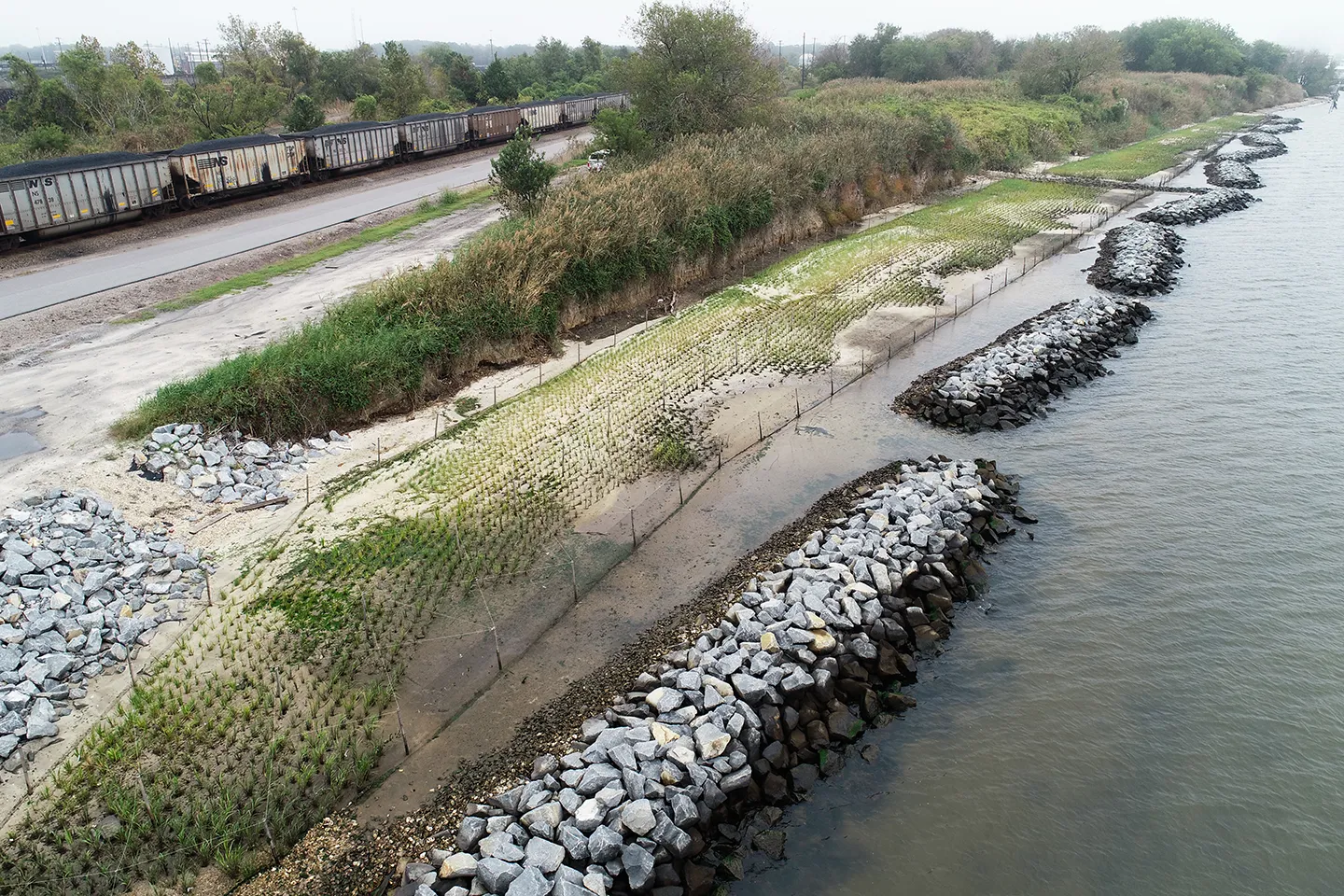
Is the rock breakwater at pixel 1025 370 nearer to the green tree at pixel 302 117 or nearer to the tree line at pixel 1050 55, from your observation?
the green tree at pixel 302 117

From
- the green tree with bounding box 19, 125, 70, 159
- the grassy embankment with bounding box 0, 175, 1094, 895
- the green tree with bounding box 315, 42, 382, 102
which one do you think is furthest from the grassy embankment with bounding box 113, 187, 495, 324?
the green tree with bounding box 315, 42, 382, 102

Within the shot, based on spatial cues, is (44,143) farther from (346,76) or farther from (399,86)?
(346,76)

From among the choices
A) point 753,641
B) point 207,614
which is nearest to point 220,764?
point 207,614

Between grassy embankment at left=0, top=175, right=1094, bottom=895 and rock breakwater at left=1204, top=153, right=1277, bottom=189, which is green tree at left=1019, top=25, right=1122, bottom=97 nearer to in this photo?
rock breakwater at left=1204, top=153, right=1277, bottom=189

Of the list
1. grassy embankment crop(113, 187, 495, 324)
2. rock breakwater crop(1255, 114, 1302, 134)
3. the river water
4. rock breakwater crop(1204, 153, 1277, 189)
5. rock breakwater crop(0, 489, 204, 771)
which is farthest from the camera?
rock breakwater crop(1255, 114, 1302, 134)

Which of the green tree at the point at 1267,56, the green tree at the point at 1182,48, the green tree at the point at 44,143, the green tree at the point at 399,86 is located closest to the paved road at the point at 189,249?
the green tree at the point at 44,143

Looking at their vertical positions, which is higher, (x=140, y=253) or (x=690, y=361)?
(x=140, y=253)

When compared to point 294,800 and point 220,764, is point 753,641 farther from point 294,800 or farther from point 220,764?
point 220,764
